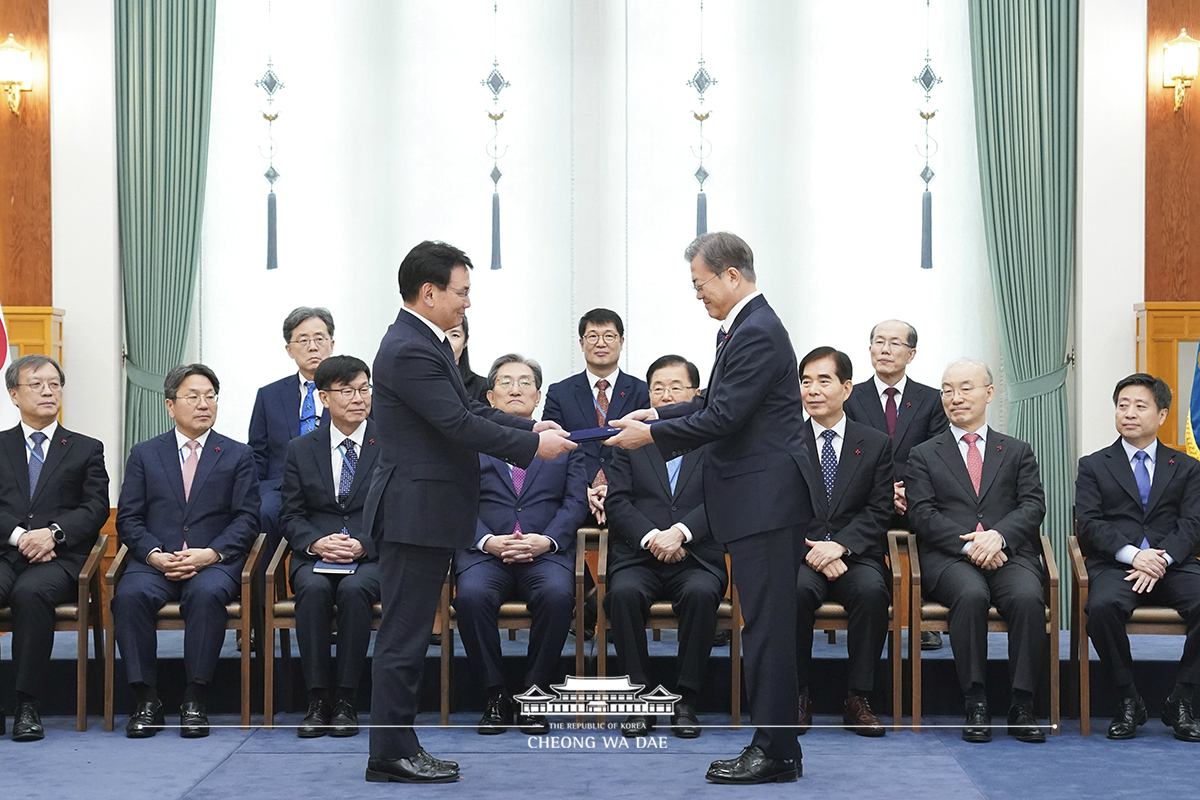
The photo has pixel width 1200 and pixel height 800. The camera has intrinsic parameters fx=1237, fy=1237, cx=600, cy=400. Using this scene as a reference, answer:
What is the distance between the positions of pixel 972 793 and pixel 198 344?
464cm

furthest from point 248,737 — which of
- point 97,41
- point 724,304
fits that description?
point 97,41

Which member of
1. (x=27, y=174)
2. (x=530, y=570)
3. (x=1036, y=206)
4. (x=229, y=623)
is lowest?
(x=229, y=623)

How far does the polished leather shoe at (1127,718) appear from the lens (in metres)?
4.16

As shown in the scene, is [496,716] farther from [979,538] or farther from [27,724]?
[979,538]

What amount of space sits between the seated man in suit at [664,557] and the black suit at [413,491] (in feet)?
2.93

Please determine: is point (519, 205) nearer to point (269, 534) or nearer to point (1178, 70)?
point (269, 534)

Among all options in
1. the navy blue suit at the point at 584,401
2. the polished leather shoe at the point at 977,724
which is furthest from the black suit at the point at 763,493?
the navy blue suit at the point at 584,401

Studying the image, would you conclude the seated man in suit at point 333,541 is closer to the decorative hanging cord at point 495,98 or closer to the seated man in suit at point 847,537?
the seated man in suit at point 847,537

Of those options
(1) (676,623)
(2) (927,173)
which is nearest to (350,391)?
(1) (676,623)

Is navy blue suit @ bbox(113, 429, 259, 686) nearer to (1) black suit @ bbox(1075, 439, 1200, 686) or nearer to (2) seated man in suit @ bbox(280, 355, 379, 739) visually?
(2) seated man in suit @ bbox(280, 355, 379, 739)

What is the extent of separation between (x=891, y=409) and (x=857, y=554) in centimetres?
96

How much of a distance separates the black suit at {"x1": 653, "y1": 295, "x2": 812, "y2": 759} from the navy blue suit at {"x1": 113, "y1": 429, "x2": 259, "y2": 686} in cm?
184

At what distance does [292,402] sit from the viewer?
17.1 feet

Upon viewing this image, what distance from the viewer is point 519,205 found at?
21.7ft
